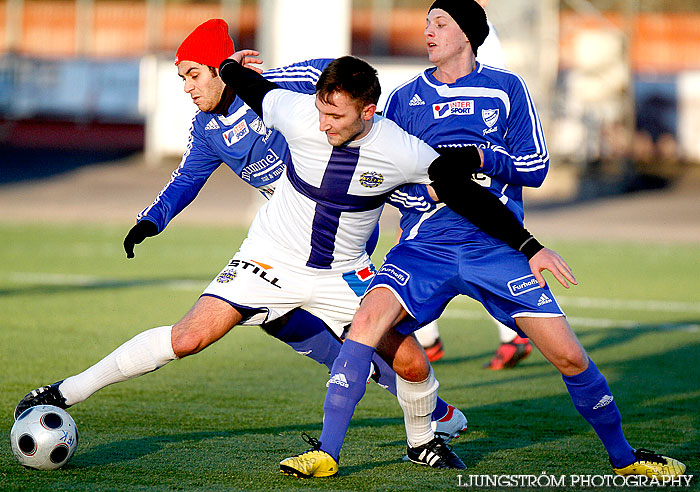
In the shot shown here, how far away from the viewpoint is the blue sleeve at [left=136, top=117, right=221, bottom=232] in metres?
5.70

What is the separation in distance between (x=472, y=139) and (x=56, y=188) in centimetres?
2599

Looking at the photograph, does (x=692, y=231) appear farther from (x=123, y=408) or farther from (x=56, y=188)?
(x=123, y=408)

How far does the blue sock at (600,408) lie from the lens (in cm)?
494

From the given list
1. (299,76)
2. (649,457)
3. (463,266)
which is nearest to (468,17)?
(299,76)

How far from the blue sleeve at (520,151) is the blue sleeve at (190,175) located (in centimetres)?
170

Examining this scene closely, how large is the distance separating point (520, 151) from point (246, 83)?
4.68 feet

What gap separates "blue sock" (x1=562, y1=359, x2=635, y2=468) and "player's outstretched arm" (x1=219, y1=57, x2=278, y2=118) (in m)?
2.02

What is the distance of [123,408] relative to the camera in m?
6.43

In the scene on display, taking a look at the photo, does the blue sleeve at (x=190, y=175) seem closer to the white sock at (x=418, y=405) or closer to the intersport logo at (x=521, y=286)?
the white sock at (x=418, y=405)

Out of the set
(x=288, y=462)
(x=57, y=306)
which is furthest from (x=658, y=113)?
(x=288, y=462)

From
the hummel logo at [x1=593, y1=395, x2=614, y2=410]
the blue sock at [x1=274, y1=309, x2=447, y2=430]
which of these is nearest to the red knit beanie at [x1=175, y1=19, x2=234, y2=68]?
the blue sock at [x1=274, y1=309, x2=447, y2=430]

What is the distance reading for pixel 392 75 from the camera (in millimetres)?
29094

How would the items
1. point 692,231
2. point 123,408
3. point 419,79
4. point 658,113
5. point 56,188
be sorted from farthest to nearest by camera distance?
point 658,113 → point 56,188 → point 692,231 → point 123,408 → point 419,79

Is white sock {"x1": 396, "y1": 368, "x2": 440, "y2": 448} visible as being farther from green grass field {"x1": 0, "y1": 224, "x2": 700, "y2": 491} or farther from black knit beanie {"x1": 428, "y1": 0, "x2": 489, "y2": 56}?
black knit beanie {"x1": 428, "y1": 0, "x2": 489, "y2": 56}
